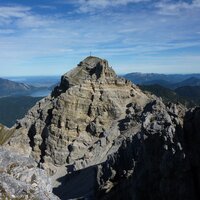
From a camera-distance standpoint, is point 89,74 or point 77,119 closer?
point 77,119

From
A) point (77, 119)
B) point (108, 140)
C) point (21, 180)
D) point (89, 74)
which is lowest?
point (108, 140)

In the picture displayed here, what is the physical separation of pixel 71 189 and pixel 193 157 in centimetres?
4635

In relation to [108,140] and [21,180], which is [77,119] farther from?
[21,180]

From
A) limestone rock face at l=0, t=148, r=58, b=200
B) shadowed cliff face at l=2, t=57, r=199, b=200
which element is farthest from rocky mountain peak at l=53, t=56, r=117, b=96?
limestone rock face at l=0, t=148, r=58, b=200

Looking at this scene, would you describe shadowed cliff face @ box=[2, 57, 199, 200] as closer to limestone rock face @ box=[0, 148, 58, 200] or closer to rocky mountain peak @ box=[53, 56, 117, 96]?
rocky mountain peak @ box=[53, 56, 117, 96]

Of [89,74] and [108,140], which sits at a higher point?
[89,74]

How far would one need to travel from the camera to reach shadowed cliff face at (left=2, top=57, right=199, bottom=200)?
46.7 meters

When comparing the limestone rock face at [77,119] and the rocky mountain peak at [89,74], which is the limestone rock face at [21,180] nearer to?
the limestone rock face at [77,119]

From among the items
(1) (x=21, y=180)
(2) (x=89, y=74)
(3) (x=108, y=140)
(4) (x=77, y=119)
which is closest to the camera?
(1) (x=21, y=180)

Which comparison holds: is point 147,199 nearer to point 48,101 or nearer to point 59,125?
point 59,125

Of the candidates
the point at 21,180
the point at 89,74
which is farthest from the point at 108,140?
the point at 21,180

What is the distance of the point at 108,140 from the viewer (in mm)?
104000

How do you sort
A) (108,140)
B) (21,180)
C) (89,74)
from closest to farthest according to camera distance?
(21,180)
(108,140)
(89,74)

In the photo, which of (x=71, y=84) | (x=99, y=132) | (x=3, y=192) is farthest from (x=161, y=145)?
(x=71, y=84)
